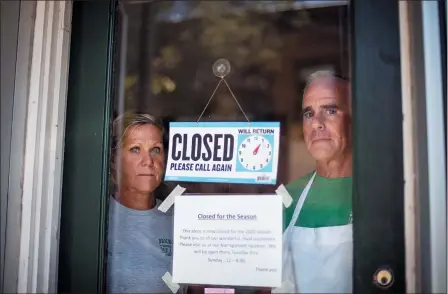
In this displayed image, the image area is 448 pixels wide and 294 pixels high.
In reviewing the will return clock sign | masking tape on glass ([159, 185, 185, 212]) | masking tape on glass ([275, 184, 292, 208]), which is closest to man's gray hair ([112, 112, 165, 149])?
masking tape on glass ([159, 185, 185, 212])

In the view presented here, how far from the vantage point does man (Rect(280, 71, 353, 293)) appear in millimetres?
1528

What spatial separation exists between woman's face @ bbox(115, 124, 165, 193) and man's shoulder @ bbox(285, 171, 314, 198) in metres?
0.49

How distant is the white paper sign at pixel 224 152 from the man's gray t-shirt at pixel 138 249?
7.1 inches

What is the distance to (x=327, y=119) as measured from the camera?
164cm

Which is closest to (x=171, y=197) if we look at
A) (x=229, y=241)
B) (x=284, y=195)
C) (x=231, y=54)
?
(x=229, y=241)

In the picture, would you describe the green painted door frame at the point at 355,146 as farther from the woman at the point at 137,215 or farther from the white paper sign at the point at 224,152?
the white paper sign at the point at 224,152

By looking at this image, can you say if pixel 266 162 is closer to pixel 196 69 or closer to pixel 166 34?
pixel 196 69

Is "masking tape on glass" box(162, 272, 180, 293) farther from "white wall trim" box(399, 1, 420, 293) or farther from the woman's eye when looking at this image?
"white wall trim" box(399, 1, 420, 293)

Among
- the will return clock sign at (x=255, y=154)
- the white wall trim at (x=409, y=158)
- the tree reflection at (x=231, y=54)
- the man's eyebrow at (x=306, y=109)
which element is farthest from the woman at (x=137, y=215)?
the white wall trim at (x=409, y=158)

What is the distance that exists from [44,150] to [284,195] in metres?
0.84

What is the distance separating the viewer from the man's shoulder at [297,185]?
1625 millimetres

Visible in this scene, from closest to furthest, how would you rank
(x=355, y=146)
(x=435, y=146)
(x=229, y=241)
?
(x=435, y=146) < (x=355, y=146) < (x=229, y=241)

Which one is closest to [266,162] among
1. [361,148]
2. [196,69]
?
[361,148]

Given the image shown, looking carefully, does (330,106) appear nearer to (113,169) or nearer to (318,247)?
(318,247)
